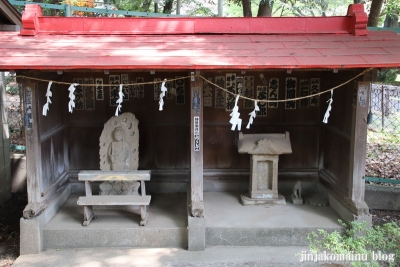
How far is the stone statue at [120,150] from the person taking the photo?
8.17 m

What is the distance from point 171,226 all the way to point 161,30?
3.68m

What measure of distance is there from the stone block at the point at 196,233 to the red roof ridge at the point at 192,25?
3.52 metres

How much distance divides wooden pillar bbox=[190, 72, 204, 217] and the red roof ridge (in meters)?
1.59

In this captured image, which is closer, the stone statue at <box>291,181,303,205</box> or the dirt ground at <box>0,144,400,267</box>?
the dirt ground at <box>0,144,400,267</box>

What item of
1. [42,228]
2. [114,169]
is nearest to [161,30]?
[114,169]

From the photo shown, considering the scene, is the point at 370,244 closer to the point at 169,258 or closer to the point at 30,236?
the point at 169,258

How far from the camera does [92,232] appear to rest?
715 centimetres

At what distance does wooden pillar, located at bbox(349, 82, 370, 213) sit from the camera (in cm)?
685

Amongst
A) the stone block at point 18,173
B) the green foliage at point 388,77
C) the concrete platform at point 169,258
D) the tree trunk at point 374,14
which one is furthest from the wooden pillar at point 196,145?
the green foliage at point 388,77

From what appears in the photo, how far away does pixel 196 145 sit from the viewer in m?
7.08

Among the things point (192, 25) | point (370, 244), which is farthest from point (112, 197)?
point (370, 244)

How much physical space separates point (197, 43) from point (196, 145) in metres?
1.81

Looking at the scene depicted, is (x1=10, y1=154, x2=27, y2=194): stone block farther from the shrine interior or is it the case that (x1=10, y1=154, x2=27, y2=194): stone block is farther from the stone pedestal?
the stone pedestal

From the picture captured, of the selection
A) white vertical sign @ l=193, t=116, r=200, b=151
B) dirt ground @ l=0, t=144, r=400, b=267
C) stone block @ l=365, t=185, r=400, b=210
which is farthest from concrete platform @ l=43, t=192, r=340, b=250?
stone block @ l=365, t=185, r=400, b=210
